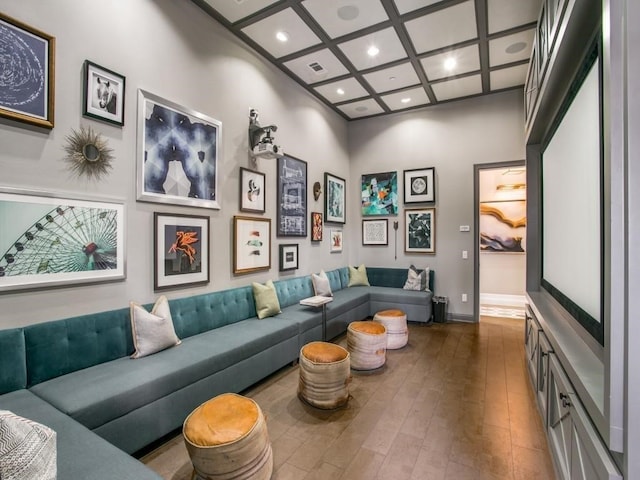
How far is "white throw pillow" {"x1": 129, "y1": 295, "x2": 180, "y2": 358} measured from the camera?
7.79 ft

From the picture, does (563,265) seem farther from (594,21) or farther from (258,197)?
(258,197)

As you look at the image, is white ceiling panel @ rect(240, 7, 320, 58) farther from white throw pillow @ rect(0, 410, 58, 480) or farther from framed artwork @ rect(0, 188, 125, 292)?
white throw pillow @ rect(0, 410, 58, 480)

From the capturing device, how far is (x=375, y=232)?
623 centimetres

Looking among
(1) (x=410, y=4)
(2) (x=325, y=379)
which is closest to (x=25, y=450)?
(2) (x=325, y=379)

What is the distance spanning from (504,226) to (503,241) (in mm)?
325

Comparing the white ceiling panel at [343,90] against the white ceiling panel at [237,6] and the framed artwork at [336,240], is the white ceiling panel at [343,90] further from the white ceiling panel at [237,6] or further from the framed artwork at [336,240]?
the framed artwork at [336,240]

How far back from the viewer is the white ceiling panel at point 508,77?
4.41m

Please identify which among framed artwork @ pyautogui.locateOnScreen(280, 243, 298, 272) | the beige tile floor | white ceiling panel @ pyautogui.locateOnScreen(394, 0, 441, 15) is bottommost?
the beige tile floor

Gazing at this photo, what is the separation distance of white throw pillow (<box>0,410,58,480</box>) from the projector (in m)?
3.11

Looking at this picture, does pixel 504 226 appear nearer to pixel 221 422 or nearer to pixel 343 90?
pixel 343 90

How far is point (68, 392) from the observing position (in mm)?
1824

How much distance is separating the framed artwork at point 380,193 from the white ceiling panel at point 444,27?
8.14 feet

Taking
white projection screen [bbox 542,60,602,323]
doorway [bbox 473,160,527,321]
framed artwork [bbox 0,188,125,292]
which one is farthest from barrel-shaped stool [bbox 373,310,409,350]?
doorway [bbox 473,160,527,321]

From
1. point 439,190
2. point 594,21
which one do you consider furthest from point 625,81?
point 439,190
